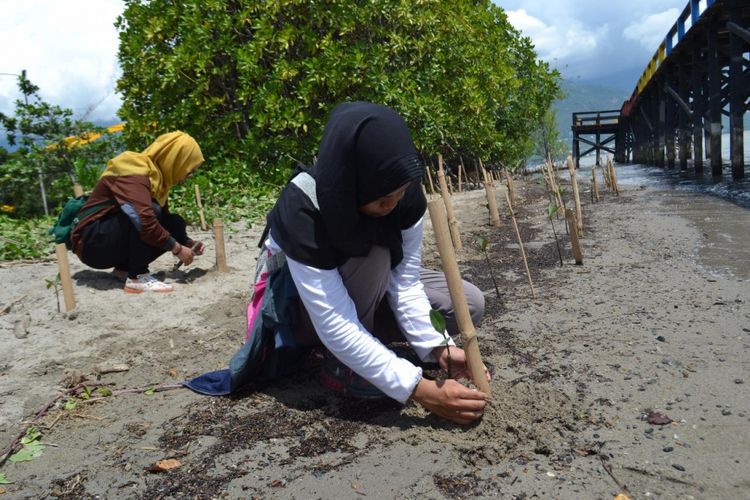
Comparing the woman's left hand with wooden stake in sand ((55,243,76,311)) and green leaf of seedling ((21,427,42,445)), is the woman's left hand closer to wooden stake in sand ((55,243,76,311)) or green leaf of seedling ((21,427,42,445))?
wooden stake in sand ((55,243,76,311))

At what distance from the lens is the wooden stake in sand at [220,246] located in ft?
16.3

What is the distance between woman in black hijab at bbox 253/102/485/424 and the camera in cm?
196

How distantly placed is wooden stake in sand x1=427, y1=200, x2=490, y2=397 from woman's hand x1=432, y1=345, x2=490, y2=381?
0.48 ft

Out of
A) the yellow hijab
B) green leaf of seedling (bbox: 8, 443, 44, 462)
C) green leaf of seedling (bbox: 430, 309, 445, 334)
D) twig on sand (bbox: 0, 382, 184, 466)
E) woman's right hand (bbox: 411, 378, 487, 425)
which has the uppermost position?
the yellow hijab

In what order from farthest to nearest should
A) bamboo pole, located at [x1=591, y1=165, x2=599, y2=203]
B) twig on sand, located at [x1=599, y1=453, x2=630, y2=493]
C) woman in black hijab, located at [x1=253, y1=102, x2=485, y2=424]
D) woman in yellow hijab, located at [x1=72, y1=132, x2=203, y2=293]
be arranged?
bamboo pole, located at [x1=591, y1=165, x2=599, y2=203] → woman in yellow hijab, located at [x1=72, y1=132, x2=203, y2=293] → woman in black hijab, located at [x1=253, y1=102, x2=485, y2=424] → twig on sand, located at [x1=599, y1=453, x2=630, y2=493]

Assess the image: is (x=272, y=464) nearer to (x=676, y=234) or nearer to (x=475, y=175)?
(x=676, y=234)

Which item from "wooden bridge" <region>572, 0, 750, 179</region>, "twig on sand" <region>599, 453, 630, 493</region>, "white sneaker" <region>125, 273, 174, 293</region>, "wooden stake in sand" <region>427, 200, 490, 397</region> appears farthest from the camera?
"wooden bridge" <region>572, 0, 750, 179</region>

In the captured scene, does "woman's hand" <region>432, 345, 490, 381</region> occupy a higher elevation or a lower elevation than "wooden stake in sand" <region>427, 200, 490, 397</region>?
lower

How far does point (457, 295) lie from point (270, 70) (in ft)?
26.1

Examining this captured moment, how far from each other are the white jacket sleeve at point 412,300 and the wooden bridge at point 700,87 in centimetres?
995

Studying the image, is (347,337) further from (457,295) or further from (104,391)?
(104,391)

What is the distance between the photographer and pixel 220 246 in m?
5.07

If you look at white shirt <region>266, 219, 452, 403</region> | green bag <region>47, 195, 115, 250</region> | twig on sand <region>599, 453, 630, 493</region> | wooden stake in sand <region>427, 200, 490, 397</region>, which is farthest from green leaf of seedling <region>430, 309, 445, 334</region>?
green bag <region>47, 195, 115, 250</region>

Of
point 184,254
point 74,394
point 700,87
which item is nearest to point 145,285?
point 184,254
